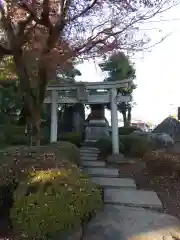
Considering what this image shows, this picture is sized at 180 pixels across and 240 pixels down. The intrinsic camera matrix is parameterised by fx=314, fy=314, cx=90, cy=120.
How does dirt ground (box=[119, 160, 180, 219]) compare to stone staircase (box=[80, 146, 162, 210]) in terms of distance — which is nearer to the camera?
stone staircase (box=[80, 146, 162, 210])

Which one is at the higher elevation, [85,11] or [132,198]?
[85,11]

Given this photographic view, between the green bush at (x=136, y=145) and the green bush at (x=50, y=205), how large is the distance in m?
6.56

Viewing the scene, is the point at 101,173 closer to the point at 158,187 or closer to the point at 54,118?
the point at 158,187

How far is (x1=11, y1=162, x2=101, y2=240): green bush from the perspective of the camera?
3020 mm

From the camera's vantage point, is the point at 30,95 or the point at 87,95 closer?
the point at 30,95

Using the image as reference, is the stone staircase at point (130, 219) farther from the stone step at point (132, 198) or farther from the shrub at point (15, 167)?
the shrub at point (15, 167)

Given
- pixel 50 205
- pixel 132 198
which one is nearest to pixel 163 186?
pixel 132 198

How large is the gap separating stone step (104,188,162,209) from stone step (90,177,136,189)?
0.87 ft

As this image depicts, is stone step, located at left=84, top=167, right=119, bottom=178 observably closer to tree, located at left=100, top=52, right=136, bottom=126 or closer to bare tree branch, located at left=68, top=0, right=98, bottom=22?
tree, located at left=100, top=52, right=136, bottom=126

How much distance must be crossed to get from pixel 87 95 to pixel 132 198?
621cm

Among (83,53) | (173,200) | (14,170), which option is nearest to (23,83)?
(83,53)

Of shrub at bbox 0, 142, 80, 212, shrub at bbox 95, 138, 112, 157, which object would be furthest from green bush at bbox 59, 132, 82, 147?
shrub at bbox 0, 142, 80, 212

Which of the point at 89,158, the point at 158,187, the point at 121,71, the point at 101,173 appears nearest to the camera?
the point at 158,187

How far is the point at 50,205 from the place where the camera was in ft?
10.0
